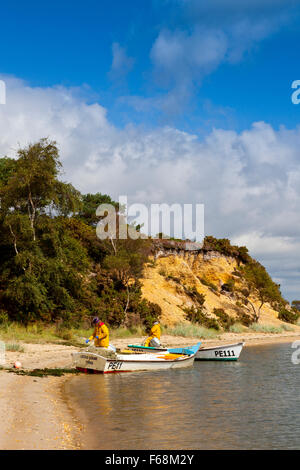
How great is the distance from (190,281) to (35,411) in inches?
1806

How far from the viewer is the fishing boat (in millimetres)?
19938

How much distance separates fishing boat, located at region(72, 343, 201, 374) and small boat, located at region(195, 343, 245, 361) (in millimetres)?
2796

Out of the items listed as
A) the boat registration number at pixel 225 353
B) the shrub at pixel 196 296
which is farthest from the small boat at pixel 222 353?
the shrub at pixel 196 296

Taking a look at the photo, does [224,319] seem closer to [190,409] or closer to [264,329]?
[264,329]

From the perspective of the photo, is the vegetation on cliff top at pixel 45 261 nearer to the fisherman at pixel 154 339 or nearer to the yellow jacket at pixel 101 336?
the fisherman at pixel 154 339

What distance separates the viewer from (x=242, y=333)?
47469mm

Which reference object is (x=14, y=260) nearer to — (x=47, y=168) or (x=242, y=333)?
(x=47, y=168)

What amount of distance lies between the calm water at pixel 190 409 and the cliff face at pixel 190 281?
79.0 feet

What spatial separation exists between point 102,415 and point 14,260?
20263 millimetres

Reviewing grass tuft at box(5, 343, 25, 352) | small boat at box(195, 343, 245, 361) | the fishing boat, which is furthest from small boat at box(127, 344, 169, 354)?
grass tuft at box(5, 343, 25, 352)

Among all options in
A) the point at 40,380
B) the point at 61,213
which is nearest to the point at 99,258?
the point at 61,213

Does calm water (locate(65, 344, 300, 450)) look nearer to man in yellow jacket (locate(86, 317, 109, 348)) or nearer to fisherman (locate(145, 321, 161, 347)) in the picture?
man in yellow jacket (locate(86, 317, 109, 348))

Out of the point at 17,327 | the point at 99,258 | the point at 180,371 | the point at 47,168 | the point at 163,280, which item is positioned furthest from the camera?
the point at 163,280

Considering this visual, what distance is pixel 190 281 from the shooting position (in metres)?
56.6
